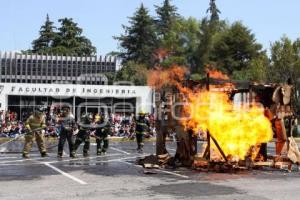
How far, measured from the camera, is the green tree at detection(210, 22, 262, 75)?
5597cm

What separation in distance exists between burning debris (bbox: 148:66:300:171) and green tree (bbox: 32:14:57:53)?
2372 inches

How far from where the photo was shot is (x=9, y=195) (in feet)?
31.0

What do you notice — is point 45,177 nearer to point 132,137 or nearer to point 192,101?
point 192,101

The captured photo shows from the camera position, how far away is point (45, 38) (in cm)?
7369

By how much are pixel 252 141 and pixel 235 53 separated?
43802 millimetres

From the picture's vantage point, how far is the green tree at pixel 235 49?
55969 millimetres

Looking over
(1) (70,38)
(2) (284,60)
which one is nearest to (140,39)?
(1) (70,38)

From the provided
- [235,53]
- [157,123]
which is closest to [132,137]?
[157,123]

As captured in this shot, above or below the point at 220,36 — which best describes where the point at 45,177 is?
below

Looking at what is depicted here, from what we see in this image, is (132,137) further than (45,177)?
Yes

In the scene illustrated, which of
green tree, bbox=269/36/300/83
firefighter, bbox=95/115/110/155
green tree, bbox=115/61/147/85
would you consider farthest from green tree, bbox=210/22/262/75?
firefighter, bbox=95/115/110/155

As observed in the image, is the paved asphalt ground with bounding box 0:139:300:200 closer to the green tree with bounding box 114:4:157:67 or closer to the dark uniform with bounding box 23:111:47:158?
the dark uniform with bounding box 23:111:47:158

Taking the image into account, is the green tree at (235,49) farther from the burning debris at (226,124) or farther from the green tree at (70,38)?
the burning debris at (226,124)

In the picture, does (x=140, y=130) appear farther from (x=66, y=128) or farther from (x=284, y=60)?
(x=284, y=60)
